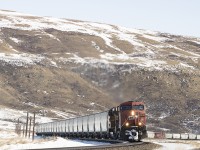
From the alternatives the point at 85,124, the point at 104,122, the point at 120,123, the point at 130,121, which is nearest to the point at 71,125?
the point at 85,124

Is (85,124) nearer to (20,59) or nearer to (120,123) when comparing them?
(120,123)

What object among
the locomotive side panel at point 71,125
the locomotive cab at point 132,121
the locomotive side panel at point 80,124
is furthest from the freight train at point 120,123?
the locomotive side panel at point 71,125

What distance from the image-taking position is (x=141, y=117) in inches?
1943

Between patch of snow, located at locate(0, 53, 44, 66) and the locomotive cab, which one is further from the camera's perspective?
patch of snow, located at locate(0, 53, 44, 66)

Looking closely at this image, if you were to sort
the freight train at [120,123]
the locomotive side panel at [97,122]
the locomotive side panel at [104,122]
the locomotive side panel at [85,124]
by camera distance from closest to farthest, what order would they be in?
the freight train at [120,123], the locomotive side panel at [104,122], the locomotive side panel at [97,122], the locomotive side panel at [85,124]

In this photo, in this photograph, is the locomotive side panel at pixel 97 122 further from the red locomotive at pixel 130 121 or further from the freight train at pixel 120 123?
the red locomotive at pixel 130 121

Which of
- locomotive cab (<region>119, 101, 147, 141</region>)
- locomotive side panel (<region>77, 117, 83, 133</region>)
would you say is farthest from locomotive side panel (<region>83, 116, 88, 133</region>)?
locomotive cab (<region>119, 101, 147, 141</region>)

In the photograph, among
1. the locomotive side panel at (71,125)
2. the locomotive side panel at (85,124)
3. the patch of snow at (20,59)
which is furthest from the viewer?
the patch of snow at (20,59)

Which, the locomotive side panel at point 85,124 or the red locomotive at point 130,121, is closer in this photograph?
the red locomotive at point 130,121

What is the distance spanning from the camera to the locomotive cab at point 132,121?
48.1m

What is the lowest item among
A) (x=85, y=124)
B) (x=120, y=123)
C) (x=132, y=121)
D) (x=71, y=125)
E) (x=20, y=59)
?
(x=120, y=123)

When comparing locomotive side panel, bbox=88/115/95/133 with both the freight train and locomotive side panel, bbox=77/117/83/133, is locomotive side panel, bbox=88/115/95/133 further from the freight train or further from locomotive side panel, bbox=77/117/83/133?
locomotive side panel, bbox=77/117/83/133

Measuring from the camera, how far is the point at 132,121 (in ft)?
160

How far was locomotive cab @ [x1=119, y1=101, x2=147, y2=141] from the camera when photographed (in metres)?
48.1
